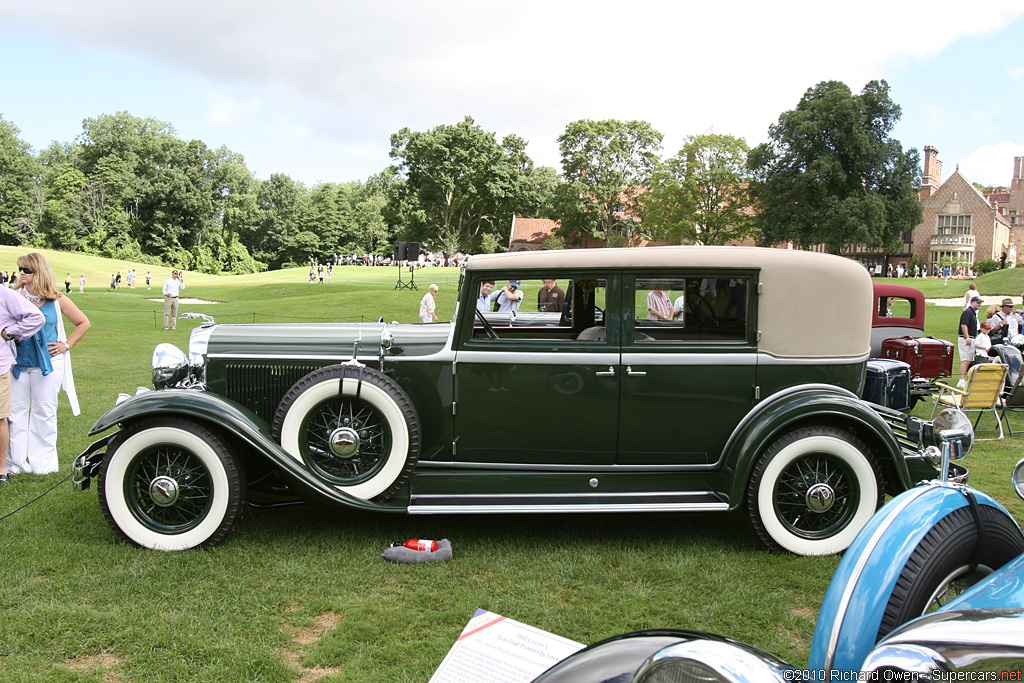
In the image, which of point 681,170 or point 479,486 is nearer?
point 479,486

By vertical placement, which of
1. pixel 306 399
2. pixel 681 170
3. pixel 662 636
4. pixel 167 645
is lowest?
pixel 167 645

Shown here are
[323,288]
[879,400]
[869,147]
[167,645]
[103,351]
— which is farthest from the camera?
[869,147]

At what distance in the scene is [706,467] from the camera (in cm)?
458

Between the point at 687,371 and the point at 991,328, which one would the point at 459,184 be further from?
the point at 687,371

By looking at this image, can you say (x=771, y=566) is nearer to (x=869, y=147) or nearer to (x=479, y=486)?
(x=479, y=486)

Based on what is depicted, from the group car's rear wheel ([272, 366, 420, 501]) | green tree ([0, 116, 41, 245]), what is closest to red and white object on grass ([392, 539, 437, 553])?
car's rear wheel ([272, 366, 420, 501])

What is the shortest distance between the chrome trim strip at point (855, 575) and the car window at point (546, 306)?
238 cm

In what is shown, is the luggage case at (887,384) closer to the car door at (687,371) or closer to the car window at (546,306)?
A: the car door at (687,371)

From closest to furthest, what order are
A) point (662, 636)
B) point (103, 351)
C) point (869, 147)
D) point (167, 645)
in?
point (662, 636) < point (167, 645) < point (103, 351) < point (869, 147)

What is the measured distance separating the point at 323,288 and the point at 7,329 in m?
31.3

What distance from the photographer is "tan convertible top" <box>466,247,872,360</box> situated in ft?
14.7

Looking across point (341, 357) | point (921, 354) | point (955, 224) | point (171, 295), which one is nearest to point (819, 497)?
point (341, 357)

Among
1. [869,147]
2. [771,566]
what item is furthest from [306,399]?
[869,147]

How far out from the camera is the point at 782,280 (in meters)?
4.49
